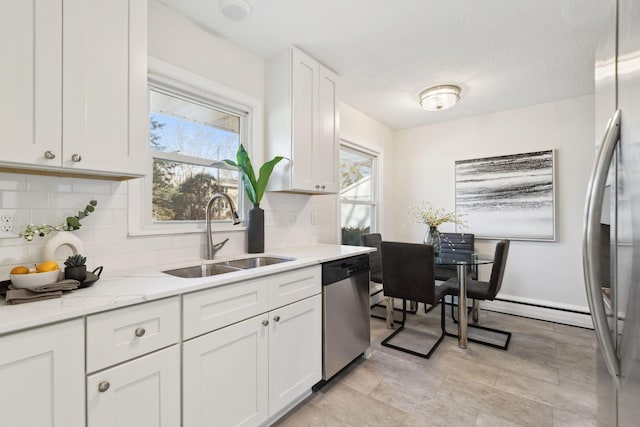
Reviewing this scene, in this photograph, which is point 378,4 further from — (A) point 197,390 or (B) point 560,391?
(B) point 560,391

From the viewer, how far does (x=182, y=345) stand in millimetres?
1208

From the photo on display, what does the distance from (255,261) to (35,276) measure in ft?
3.83

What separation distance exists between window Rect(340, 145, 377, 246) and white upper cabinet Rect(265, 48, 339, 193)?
958mm

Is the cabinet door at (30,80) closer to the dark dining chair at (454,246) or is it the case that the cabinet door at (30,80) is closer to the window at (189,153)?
the window at (189,153)

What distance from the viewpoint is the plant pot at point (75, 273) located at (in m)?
1.15

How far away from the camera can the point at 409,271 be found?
2539 millimetres

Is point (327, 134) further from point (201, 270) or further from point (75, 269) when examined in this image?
point (75, 269)

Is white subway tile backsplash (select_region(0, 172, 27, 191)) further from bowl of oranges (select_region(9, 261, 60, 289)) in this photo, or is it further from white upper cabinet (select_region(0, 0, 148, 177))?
bowl of oranges (select_region(9, 261, 60, 289))

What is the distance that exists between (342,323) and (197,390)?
1.09 m

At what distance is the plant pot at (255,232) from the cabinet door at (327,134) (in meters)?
0.62

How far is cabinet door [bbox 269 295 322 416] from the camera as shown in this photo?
1.61m

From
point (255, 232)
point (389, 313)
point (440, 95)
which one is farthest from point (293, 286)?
point (440, 95)

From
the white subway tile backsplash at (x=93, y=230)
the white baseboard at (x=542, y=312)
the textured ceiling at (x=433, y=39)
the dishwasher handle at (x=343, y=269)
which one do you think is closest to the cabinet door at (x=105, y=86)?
the white subway tile backsplash at (x=93, y=230)

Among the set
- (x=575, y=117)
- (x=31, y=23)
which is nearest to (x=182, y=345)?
(x=31, y=23)
